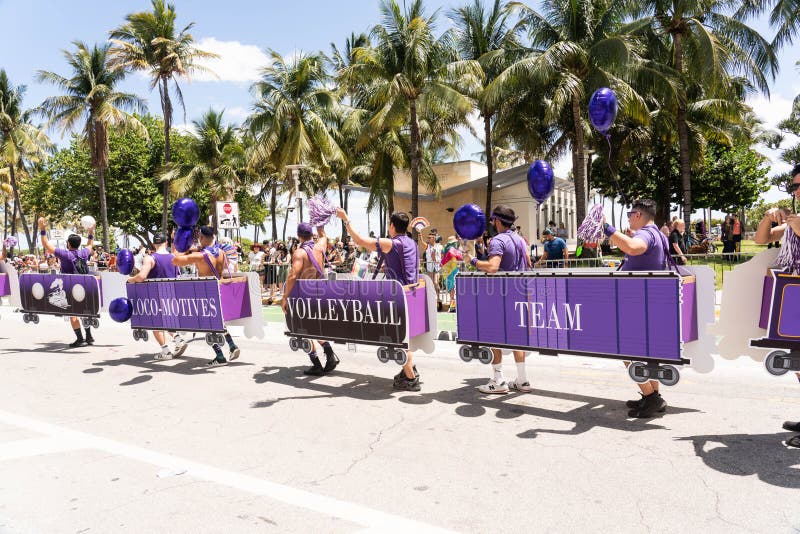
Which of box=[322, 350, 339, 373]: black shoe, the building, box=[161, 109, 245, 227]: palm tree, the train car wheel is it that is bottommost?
box=[322, 350, 339, 373]: black shoe

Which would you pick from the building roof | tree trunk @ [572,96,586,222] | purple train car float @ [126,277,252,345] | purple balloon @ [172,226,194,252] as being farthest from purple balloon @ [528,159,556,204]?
the building roof

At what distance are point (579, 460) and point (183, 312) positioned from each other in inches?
231

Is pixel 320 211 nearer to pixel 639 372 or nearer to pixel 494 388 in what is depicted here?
pixel 494 388

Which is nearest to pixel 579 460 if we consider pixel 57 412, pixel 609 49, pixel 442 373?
pixel 442 373

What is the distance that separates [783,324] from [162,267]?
7.73 metres

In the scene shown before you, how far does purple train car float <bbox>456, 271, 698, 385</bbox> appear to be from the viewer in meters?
4.89

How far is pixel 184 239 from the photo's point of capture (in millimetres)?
8156

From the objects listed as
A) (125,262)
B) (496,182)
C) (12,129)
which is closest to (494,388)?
(125,262)

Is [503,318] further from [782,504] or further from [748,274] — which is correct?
[782,504]

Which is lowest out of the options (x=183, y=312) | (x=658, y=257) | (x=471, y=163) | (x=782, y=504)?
(x=782, y=504)

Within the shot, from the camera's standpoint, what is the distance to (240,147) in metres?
36.2

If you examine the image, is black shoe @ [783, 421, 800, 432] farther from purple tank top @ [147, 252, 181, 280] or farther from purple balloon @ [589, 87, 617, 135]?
purple tank top @ [147, 252, 181, 280]

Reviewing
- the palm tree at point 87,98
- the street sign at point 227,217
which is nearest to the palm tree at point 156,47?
the palm tree at point 87,98

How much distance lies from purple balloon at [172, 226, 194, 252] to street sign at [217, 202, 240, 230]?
701 centimetres
